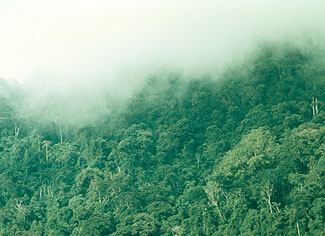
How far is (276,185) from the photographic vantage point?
60.5m

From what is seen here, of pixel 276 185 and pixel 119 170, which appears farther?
pixel 119 170

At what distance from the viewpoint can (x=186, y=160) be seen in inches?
2928

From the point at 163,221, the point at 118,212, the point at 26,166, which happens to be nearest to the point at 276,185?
the point at 163,221

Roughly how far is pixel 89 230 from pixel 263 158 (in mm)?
15816

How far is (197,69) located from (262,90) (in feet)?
37.8

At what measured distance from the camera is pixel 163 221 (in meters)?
62.7

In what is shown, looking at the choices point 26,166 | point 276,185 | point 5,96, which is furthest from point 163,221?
point 5,96

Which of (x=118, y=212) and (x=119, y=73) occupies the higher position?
(x=119, y=73)

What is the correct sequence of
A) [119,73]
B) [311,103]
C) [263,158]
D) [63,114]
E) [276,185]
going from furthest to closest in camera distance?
[119,73] < [63,114] < [311,103] < [263,158] < [276,185]

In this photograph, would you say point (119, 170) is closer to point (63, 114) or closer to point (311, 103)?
point (63, 114)

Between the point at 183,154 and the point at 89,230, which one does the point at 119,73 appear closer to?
the point at 183,154

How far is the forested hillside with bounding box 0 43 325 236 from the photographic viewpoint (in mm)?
60406

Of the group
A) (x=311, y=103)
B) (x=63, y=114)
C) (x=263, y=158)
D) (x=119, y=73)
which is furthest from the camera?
(x=119, y=73)

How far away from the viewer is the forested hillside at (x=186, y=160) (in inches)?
2378
